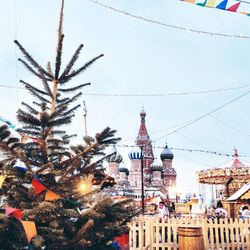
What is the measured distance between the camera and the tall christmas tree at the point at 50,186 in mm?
3121

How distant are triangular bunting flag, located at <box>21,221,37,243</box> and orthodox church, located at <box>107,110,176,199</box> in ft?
139

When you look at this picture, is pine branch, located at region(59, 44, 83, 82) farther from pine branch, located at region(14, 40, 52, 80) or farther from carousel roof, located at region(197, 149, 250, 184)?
carousel roof, located at region(197, 149, 250, 184)

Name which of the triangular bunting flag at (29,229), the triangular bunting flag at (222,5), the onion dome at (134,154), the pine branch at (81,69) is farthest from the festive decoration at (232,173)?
the onion dome at (134,154)

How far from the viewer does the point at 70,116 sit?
→ 3.78 metres

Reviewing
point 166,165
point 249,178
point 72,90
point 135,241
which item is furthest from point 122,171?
point 72,90

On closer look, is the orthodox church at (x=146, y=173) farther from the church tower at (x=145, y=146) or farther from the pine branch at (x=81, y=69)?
the pine branch at (x=81, y=69)

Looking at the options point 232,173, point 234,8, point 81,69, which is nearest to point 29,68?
point 81,69

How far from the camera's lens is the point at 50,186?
3.66 meters

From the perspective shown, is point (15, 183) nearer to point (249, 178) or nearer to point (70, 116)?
point (70, 116)

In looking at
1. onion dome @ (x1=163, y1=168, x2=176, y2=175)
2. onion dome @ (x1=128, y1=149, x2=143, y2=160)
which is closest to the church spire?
onion dome @ (x1=163, y1=168, x2=176, y2=175)

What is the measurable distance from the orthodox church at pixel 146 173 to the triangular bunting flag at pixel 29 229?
42.4 m

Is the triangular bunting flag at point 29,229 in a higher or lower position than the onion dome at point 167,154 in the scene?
lower

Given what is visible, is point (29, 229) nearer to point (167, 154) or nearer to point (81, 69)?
point (81, 69)

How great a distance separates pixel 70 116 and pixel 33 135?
1.93 ft
